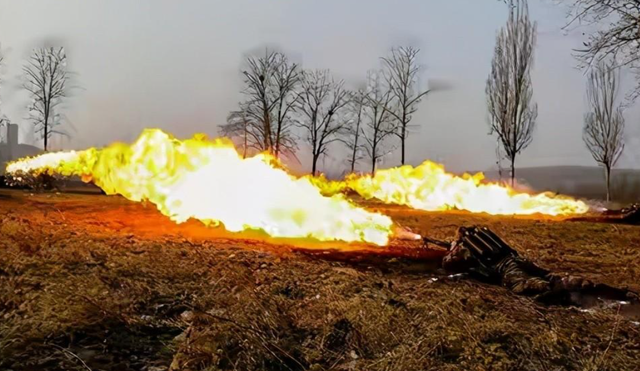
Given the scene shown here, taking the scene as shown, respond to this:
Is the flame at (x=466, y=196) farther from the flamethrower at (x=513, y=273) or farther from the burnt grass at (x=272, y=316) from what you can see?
the flamethrower at (x=513, y=273)

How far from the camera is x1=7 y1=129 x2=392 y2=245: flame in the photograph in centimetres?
1267

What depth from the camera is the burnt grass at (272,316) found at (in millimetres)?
4934

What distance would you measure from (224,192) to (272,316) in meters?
7.29

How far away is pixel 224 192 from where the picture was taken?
1275 cm

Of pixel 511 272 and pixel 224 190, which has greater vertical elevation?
pixel 224 190

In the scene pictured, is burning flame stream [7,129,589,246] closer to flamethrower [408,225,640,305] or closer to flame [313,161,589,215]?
flamethrower [408,225,640,305]

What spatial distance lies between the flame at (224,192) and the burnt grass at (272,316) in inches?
92.3

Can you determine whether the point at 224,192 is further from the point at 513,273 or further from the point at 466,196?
the point at 466,196

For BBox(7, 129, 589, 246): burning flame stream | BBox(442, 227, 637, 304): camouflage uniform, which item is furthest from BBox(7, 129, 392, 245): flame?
BBox(442, 227, 637, 304): camouflage uniform

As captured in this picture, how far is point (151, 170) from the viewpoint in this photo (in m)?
12.6

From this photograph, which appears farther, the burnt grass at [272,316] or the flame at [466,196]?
the flame at [466,196]

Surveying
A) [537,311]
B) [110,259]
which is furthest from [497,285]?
[110,259]

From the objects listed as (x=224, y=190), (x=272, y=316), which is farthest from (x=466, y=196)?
(x=272, y=316)

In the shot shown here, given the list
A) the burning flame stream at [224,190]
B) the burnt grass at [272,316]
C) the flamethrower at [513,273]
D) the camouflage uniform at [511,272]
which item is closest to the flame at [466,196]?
the burning flame stream at [224,190]
